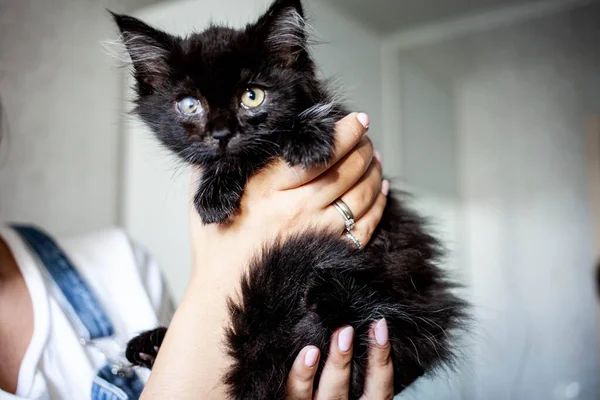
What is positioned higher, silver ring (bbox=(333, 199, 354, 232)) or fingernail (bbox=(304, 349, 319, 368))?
silver ring (bbox=(333, 199, 354, 232))

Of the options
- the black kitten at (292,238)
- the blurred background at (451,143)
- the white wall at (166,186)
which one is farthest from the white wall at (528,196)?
the black kitten at (292,238)

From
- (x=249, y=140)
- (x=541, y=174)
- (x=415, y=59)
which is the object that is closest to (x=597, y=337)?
(x=541, y=174)

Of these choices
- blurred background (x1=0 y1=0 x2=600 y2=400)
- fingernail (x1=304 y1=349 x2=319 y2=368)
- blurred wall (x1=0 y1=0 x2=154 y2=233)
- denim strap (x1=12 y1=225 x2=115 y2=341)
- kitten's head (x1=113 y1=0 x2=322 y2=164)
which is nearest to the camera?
fingernail (x1=304 y1=349 x2=319 y2=368)

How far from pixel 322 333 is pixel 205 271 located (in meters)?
0.31

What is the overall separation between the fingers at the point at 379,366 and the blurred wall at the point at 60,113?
136cm

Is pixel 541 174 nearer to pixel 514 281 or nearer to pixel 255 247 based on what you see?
pixel 514 281

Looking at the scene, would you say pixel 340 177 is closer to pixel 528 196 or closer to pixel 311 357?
pixel 311 357

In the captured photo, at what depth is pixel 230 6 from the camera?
1.81m

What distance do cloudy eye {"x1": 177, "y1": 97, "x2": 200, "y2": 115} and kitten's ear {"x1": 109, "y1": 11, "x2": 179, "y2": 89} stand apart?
0.09 metres

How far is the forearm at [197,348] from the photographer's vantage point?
0.94 meters

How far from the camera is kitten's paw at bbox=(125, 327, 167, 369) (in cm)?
118

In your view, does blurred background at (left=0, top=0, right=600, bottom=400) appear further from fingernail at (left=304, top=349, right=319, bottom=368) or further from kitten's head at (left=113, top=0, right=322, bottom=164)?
fingernail at (left=304, top=349, right=319, bottom=368)

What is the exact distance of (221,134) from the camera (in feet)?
3.18

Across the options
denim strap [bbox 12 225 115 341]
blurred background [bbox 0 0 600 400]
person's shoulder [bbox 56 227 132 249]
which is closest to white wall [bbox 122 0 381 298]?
blurred background [bbox 0 0 600 400]
